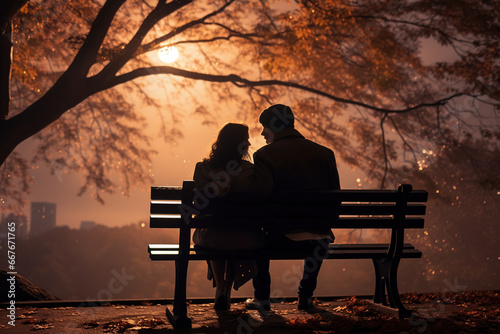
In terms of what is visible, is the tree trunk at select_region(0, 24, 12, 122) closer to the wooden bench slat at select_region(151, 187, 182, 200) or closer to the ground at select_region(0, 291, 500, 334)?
the ground at select_region(0, 291, 500, 334)

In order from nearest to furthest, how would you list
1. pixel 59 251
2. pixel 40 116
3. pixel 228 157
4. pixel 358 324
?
pixel 358 324, pixel 228 157, pixel 40 116, pixel 59 251

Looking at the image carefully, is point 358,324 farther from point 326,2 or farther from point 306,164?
point 326,2

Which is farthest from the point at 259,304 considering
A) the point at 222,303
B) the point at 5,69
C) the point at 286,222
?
the point at 5,69

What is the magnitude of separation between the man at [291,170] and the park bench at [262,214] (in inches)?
4.2

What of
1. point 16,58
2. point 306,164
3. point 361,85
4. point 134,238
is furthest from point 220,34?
point 134,238

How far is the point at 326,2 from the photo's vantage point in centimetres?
920

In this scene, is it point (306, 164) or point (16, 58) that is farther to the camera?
point (16, 58)

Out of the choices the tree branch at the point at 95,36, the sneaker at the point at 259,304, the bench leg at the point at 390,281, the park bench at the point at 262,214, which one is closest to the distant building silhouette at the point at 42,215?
the tree branch at the point at 95,36

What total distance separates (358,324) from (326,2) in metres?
6.34

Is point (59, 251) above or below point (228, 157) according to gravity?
below

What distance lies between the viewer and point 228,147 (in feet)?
15.0

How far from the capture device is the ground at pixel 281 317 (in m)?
4.16

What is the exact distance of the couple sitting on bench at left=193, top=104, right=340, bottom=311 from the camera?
4484mm

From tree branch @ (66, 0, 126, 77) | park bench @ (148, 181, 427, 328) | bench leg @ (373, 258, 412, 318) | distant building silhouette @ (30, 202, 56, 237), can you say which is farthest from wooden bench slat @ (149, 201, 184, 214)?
distant building silhouette @ (30, 202, 56, 237)
